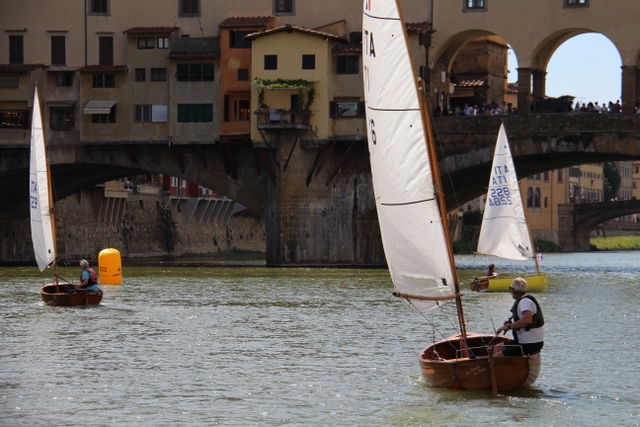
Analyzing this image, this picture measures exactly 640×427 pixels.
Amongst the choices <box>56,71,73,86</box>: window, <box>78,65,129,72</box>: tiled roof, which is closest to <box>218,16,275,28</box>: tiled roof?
<box>78,65,129,72</box>: tiled roof

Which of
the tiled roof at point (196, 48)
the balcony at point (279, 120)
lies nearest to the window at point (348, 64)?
the balcony at point (279, 120)

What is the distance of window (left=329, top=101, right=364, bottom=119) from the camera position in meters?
78.8

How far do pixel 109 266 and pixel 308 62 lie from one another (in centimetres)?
2096

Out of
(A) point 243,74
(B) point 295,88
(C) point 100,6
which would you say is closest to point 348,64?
(B) point 295,88

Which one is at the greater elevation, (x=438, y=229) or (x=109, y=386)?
(x=438, y=229)

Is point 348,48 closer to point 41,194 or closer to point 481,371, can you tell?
point 41,194

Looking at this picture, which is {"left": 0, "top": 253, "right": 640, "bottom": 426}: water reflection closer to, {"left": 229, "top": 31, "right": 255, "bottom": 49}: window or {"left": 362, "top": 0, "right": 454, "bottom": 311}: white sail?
{"left": 362, "top": 0, "right": 454, "bottom": 311}: white sail

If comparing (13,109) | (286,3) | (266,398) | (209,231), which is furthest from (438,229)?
(209,231)

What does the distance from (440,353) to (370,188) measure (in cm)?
5181

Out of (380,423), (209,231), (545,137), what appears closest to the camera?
(380,423)

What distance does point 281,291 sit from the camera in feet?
190

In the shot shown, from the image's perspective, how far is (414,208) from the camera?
27.2m

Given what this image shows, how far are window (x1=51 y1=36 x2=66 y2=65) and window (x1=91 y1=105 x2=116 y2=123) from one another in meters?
3.78

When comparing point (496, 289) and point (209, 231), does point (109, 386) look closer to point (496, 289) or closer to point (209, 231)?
point (496, 289)
